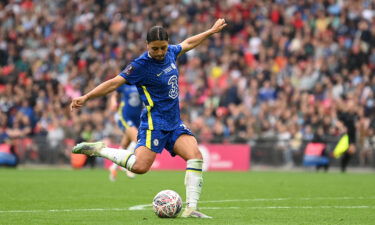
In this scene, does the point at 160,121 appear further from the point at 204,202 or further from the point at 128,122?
the point at 128,122

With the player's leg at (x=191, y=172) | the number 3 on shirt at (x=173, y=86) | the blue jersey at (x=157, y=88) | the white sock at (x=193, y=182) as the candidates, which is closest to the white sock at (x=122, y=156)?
the blue jersey at (x=157, y=88)

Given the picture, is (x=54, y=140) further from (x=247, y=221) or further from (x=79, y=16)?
(x=247, y=221)

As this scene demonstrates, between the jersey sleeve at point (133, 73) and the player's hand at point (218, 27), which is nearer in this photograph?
the jersey sleeve at point (133, 73)

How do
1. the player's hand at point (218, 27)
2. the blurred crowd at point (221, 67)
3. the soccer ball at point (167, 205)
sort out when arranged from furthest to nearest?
the blurred crowd at point (221, 67) → the player's hand at point (218, 27) → the soccer ball at point (167, 205)

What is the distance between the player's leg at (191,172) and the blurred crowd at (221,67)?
15.5 m

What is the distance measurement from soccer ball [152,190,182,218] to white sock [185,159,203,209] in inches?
5.9

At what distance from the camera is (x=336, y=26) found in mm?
29266

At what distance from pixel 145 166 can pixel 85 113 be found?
1939cm

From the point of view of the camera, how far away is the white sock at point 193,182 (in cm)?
1043

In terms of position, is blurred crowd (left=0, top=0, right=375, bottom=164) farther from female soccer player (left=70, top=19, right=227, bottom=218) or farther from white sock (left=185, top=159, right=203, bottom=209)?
white sock (left=185, top=159, right=203, bottom=209)

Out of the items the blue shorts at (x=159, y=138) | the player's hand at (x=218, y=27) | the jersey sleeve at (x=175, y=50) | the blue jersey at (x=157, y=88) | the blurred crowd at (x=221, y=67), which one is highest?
the blurred crowd at (x=221, y=67)

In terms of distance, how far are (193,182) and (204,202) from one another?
2513 mm

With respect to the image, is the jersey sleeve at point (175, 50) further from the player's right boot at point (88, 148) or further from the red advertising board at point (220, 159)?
the red advertising board at point (220, 159)

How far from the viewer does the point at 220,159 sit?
27.3m
